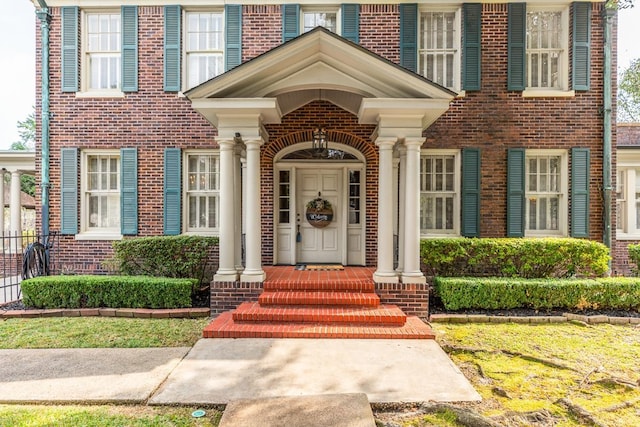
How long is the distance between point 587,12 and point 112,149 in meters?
10.1

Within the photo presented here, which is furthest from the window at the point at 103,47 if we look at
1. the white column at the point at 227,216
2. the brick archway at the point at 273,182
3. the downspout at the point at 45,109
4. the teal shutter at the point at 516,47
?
the teal shutter at the point at 516,47

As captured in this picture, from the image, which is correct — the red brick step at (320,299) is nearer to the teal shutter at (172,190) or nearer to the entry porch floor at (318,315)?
the entry porch floor at (318,315)

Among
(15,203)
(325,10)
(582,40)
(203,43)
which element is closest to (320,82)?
(325,10)

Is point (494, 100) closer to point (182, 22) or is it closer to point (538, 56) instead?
point (538, 56)

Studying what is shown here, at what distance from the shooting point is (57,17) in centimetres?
759

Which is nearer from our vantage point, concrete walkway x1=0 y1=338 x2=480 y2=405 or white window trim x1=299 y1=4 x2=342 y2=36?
concrete walkway x1=0 y1=338 x2=480 y2=405

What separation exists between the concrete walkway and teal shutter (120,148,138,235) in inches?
139

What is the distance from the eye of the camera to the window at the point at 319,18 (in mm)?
7594

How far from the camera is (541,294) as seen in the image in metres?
5.98

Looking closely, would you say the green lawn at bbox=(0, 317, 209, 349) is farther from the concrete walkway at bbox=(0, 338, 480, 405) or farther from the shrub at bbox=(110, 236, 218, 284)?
the shrub at bbox=(110, 236, 218, 284)

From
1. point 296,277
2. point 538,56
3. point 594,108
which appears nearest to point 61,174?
point 296,277

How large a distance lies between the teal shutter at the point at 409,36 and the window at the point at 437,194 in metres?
1.92

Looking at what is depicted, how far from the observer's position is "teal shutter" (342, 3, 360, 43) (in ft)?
24.3

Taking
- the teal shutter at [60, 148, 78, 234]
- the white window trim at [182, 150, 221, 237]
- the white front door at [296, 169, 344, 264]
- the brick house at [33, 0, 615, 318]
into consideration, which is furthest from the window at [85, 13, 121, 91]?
the white front door at [296, 169, 344, 264]
